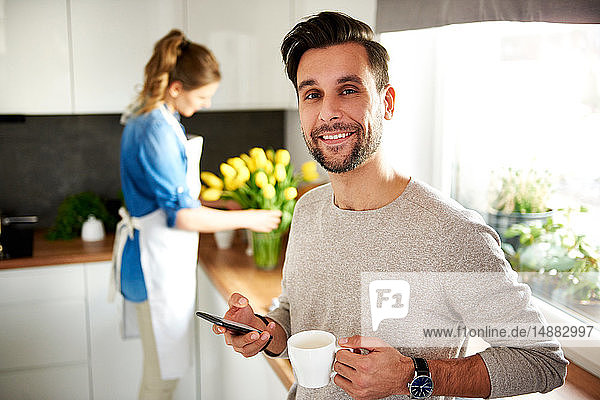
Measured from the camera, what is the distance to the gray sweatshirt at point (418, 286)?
2.64ft

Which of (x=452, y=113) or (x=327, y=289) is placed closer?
(x=327, y=289)

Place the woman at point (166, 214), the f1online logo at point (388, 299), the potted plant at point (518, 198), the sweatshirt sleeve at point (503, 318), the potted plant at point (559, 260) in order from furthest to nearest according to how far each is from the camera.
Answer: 1. the woman at point (166, 214)
2. the potted plant at point (518, 198)
3. the potted plant at point (559, 260)
4. the f1online logo at point (388, 299)
5. the sweatshirt sleeve at point (503, 318)

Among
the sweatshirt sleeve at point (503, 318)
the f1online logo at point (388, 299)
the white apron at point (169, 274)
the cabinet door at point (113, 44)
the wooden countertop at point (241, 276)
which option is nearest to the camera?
the sweatshirt sleeve at point (503, 318)

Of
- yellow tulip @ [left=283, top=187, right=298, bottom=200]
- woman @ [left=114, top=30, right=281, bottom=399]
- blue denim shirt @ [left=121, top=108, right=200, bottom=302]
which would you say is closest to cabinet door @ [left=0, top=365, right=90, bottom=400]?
woman @ [left=114, top=30, right=281, bottom=399]

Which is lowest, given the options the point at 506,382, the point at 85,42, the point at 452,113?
the point at 506,382

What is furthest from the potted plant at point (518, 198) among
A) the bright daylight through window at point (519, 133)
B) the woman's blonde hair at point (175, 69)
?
the woman's blonde hair at point (175, 69)

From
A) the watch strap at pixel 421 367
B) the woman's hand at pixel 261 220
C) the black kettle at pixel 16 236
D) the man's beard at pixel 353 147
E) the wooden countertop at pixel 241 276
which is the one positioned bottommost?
the wooden countertop at pixel 241 276

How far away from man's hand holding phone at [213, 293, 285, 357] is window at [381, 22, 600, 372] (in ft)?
1.09

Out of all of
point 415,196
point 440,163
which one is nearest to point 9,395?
point 440,163

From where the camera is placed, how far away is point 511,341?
0.81 metres

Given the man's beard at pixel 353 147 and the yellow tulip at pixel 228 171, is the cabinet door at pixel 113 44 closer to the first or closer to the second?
the yellow tulip at pixel 228 171

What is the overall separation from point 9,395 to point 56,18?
1.28m

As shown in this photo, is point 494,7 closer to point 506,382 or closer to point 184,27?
point 506,382

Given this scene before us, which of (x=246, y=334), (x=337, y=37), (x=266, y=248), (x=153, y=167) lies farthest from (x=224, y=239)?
(x=337, y=37)
